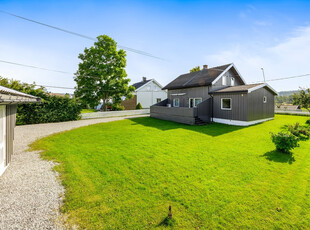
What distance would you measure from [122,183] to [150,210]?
1411 mm


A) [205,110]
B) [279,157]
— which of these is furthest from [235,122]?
[279,157]

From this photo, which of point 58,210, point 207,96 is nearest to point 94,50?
point 207,96

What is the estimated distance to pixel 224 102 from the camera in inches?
580

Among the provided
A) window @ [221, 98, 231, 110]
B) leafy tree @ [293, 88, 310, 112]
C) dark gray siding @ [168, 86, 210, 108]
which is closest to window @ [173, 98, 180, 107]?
dark gray siding @ [168, 86, 210, 108]

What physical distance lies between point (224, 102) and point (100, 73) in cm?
1588

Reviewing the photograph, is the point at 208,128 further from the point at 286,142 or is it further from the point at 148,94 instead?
the point at 148,94

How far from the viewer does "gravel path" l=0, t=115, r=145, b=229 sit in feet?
10.1

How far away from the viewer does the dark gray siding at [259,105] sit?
531 inches

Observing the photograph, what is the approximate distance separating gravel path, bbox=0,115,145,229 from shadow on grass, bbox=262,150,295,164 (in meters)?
7.72

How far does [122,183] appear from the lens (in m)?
4.48

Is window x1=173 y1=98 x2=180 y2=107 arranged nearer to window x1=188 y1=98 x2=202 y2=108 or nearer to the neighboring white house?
window x1=188 y1=98 x2=202 y2=108

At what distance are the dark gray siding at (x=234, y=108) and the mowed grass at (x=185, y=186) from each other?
582cm

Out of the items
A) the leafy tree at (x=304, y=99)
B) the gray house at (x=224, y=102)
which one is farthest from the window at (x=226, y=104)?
the leafy tree at (x=304, y=99)

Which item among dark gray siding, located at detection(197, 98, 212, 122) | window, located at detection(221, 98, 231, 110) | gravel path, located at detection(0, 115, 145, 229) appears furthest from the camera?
dark gray siding, located at detection(197, 98, 212, 122)
